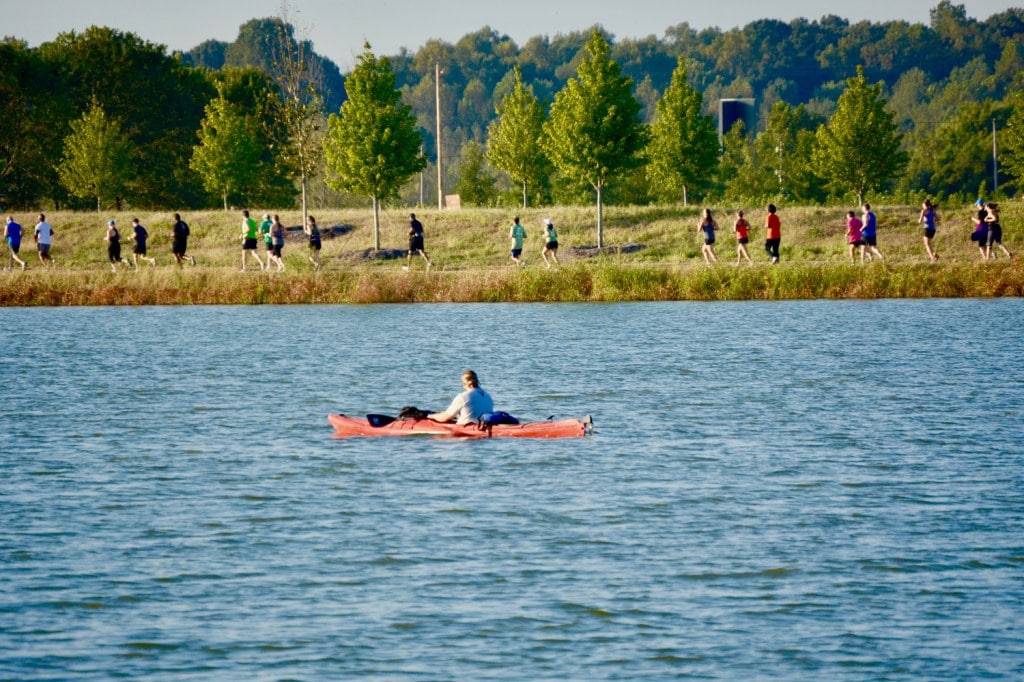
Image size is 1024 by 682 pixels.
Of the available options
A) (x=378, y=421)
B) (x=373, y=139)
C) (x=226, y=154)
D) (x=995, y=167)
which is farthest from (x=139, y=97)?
(x=378, y=421)

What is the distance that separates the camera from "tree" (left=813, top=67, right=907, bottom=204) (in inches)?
2415

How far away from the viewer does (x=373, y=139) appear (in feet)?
176

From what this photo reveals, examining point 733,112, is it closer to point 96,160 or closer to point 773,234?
point 96,160

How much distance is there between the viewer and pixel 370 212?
6069 centimetres

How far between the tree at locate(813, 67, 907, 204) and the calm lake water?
33.1 m

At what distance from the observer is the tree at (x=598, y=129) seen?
175ft

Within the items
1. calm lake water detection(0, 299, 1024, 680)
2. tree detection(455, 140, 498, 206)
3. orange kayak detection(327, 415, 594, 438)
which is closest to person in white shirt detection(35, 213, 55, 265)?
calm lake water detection(0, 299, 1024, 680)

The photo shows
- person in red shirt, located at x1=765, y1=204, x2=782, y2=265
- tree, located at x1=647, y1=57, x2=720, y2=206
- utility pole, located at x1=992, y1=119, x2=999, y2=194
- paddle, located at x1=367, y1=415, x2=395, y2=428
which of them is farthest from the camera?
utility pole, located at x1=992, y1=119, x2=999, y2=194

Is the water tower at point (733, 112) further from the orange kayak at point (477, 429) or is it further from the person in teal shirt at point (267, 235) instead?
the orange kayak at point (477, 429)

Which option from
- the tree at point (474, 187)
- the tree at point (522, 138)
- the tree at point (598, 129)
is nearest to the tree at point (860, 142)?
the tree at point (598, 129)

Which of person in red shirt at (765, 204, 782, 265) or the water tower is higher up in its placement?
the water tower

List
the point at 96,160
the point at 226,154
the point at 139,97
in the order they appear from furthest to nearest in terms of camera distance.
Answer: the point at 139,97
the point at 226,154
the point at 96,160

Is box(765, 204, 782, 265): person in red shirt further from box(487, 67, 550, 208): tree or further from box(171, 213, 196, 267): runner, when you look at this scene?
box(487, 67, 550, 208): tree

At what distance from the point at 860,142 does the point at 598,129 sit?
13.8 m
